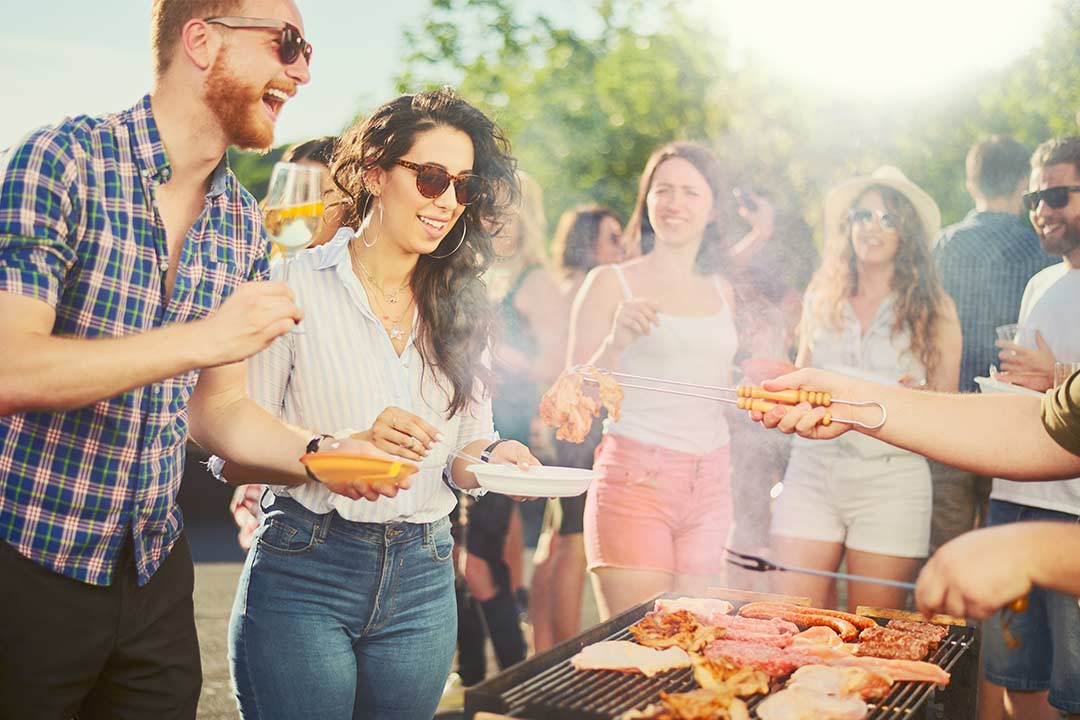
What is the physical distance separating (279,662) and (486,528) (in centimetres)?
288

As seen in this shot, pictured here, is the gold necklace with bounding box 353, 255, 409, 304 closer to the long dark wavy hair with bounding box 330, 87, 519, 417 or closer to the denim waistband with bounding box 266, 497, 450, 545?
the long dark wavy hair with bounding box 330, 87, 519, 417

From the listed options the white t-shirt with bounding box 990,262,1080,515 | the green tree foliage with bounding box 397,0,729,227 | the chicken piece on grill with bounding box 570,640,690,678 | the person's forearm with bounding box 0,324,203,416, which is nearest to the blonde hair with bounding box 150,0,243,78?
the person's forearm with bounding box 0,324,203,416

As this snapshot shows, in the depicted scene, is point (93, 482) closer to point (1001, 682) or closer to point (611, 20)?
point (1001, 682)

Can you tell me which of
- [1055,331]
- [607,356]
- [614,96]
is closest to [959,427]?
[607,356]

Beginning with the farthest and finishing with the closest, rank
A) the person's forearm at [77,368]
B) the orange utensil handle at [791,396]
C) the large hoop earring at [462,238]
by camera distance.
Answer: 1. the large hoop earring at [462,238]
2. the orange utensil handle at [791,396]
3. the person's forearm at [77,368]

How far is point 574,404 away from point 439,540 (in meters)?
0.90

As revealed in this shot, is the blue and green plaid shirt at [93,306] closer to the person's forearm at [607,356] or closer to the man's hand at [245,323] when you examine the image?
the man's hand at [245,323]

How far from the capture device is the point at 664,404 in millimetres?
4262

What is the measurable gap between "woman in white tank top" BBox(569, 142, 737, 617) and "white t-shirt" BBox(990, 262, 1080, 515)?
1.12m

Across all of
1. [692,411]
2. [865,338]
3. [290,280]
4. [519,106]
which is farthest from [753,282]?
[519,106]

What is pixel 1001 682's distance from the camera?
4.24 metres

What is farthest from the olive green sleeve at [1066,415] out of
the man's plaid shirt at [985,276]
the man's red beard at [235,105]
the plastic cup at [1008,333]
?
the man's plaid shirt at [985,276]

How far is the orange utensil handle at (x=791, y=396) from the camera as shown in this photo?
2684mm

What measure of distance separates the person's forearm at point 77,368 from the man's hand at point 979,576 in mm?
1416
